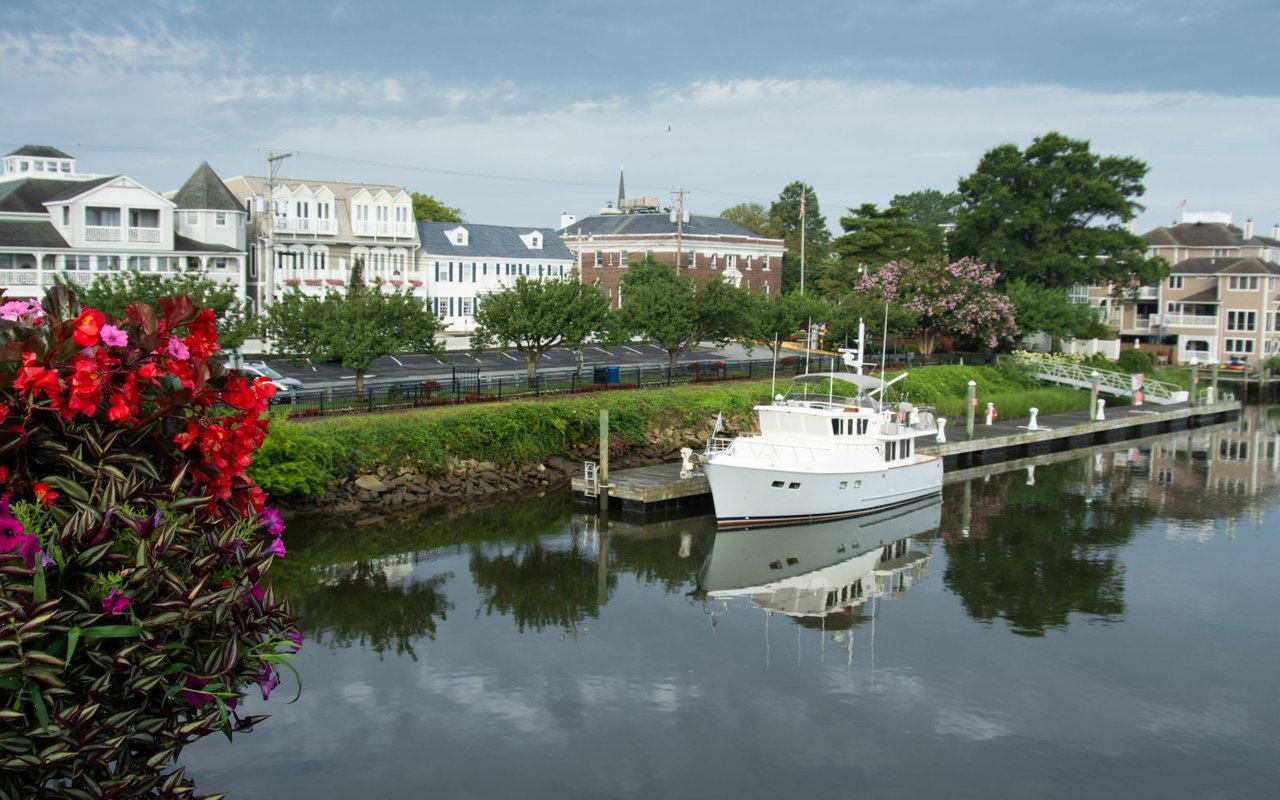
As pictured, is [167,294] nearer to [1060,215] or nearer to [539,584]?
[539,584]

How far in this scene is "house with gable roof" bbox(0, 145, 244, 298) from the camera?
1972 inches

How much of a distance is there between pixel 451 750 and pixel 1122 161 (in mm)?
66142

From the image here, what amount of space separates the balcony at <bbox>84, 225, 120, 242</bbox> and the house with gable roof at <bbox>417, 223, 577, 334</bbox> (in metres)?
16.3

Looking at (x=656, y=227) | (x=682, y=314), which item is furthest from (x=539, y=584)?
(x=656, y=227)

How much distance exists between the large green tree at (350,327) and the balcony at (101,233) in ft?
57.4

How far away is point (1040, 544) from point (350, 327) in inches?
961

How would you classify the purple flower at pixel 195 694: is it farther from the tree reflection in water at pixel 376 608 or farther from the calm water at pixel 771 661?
the tree reflection in water at pixel 376 608

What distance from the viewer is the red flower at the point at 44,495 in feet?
24.7

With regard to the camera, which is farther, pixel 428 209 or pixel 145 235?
pixel 428 209

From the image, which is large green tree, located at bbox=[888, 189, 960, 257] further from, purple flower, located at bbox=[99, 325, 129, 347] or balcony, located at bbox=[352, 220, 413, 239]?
purple flower, located at bbox=[99, 325, 129, 347]

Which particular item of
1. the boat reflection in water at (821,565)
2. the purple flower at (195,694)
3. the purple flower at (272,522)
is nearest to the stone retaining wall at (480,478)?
the boat reflection in water at (821,565)

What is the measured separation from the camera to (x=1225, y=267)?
274 feet

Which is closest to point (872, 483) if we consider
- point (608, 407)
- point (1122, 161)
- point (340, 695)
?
point (608, 407)

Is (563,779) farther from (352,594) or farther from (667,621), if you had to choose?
(352,594)
